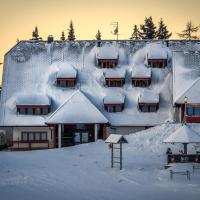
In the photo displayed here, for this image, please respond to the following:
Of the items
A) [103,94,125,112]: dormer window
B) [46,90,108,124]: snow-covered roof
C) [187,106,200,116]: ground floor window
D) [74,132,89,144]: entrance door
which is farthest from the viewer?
[103,94,125,112]: dormer window

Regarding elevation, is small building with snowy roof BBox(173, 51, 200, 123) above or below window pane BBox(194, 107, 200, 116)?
above

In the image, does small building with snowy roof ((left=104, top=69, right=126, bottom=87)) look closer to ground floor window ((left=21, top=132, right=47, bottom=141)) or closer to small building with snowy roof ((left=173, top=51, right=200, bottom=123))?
small building with snowy roof ((left=173, top=51, right=200, bottom=123))

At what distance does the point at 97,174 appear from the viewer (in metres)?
29.0

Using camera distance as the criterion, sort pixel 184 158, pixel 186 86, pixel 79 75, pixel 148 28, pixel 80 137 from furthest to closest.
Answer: pixel 148 28, pixel 79 75, pixel 80 137, pixel 186 86, pixel 184 158

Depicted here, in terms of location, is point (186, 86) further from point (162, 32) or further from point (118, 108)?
point (162, 32)

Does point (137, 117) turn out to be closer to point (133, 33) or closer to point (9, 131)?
point (9, 131)

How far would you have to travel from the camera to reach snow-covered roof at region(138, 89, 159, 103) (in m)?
48.7

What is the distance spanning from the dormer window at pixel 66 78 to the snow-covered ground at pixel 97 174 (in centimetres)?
1102

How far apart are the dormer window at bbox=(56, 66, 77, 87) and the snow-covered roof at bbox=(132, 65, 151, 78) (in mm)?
6889

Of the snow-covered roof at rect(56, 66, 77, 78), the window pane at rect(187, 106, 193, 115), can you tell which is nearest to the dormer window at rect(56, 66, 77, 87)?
the snow-covered roof at rect(56, 66, 77, 78)

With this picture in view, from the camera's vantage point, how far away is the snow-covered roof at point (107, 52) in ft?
173

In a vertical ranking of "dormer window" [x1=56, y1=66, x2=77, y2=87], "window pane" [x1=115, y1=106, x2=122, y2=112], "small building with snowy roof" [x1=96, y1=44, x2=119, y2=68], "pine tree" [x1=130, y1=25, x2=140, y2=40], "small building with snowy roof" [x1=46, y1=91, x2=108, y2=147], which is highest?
"pine tree" [x1=130, y1=25, x2=140, y2=40]

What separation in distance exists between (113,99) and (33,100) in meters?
8.84

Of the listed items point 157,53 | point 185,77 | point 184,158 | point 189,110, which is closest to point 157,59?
point 157,53
